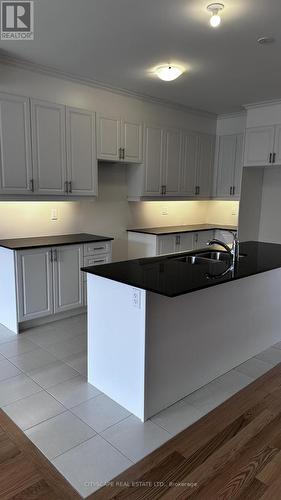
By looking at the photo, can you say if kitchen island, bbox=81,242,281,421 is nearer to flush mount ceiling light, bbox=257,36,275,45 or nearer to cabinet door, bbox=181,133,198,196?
flush mount ceiling light, bbox=257,36,275,45

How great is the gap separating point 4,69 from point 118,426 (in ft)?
10.6

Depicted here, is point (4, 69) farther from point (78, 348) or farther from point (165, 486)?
point (165, 486)

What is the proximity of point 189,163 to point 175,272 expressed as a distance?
3.22 meters

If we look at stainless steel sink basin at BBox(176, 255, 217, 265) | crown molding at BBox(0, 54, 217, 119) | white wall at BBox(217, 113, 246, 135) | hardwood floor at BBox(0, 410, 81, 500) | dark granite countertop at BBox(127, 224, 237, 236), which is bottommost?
hardwood floor at BBox(0, 410, 81, 500)

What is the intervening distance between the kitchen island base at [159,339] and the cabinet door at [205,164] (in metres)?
2.90

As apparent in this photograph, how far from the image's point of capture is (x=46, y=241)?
12.2 ft

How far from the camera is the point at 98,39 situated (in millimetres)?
2803

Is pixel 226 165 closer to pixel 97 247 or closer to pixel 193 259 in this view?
pixel 97 247

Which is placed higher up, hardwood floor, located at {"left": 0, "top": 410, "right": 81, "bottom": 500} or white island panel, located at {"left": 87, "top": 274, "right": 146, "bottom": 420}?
white island panel, located at {"left": 87, "top": 274, "right": 146, "bottom": 420}

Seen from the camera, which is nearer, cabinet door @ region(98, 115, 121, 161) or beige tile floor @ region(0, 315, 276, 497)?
beige tile floor @ region(0, 315, 276, 497)

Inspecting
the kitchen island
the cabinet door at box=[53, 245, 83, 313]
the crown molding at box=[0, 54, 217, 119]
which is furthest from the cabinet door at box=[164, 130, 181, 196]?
the kitchen island

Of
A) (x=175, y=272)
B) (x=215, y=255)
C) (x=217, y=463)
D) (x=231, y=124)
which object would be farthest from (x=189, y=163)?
(x=217, y=463)

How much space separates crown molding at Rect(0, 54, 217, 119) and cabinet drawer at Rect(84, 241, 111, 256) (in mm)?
1784

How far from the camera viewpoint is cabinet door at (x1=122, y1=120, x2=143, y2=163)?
4320mm
